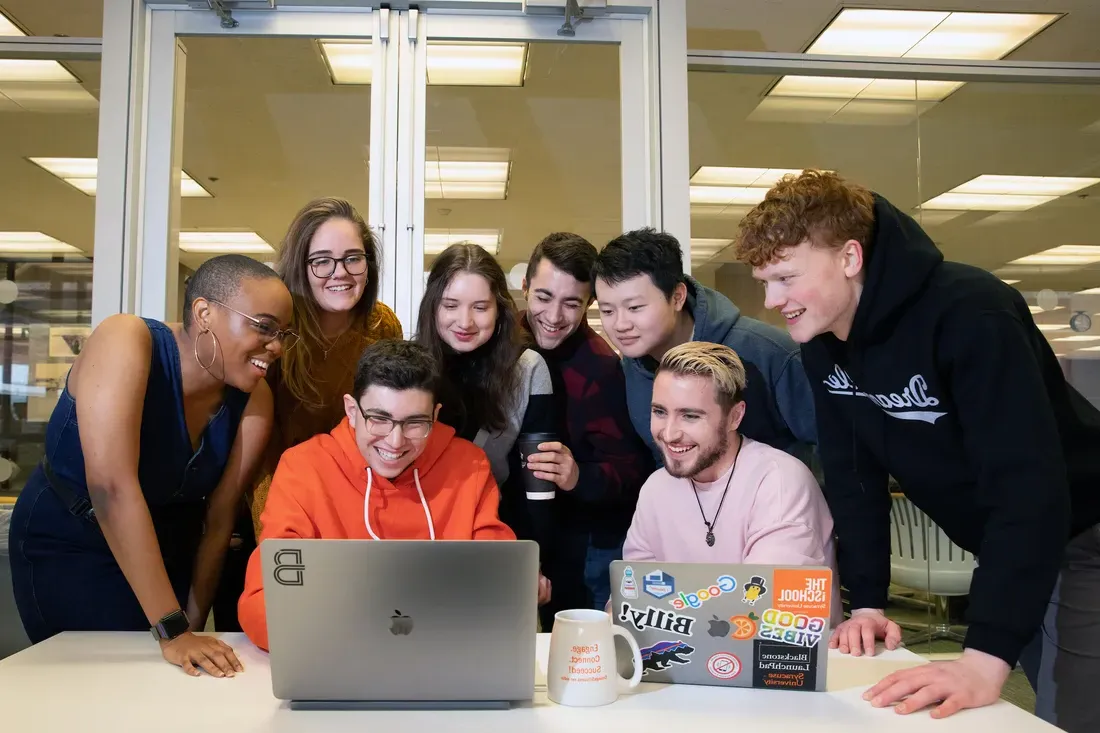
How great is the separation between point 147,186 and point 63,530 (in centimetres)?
150

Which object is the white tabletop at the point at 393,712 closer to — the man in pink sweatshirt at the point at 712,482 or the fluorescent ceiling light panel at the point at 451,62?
the man in pink sweatshirt at the point at 712,482

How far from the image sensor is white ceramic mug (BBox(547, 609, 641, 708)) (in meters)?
1.19

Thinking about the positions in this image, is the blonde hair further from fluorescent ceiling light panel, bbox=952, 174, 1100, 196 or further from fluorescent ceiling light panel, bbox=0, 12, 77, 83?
fluorescent ceiling light panel, bbox=0, 12, 77, 83

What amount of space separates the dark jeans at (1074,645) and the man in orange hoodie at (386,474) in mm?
1143

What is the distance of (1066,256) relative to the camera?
361 cm

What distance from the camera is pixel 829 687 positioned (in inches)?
50.8

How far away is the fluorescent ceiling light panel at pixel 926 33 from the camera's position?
3.40m

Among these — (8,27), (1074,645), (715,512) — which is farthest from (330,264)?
(8,27)

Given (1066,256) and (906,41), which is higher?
(906,41)

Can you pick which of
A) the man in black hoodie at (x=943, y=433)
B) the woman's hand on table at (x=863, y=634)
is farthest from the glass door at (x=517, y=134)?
the woman's hand on table at (x=863, y=634)

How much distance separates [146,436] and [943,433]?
63.9 inches

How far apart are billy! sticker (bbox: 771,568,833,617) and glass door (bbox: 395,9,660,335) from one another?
178cm

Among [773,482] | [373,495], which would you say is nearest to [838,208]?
[773,482]

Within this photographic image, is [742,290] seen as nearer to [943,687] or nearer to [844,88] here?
[844,88]
